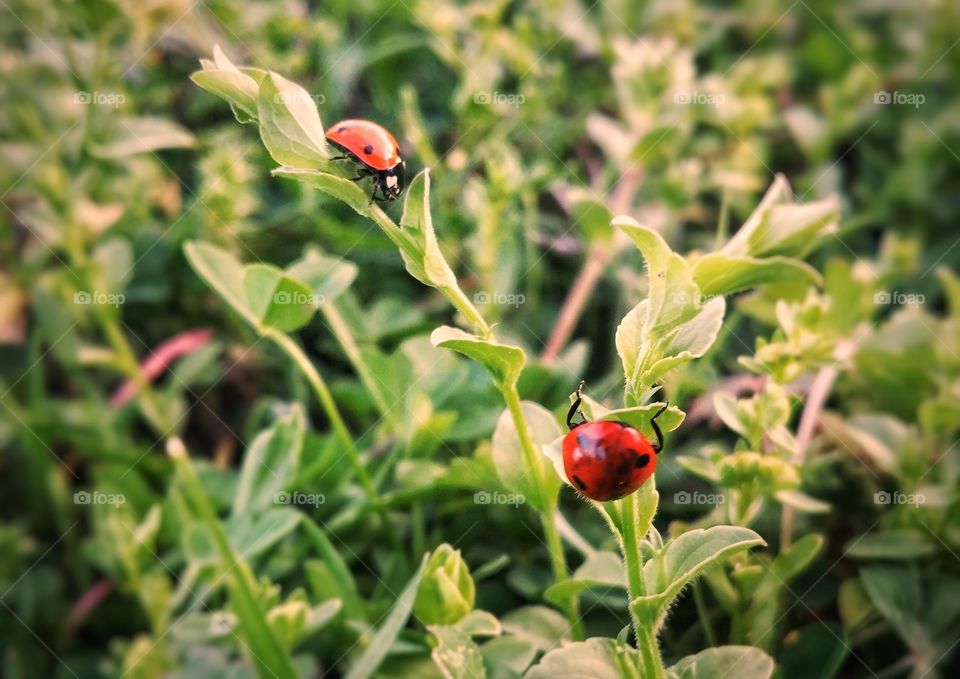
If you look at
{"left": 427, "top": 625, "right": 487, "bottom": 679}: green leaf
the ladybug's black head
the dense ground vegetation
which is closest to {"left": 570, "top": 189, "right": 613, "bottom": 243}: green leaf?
the dense ground vegetation

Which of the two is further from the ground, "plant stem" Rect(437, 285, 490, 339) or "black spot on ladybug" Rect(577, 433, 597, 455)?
"plant stem" Rect(437, 285, 490, 339)

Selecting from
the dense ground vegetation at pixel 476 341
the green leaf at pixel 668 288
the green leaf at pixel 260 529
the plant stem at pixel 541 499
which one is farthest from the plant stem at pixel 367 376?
the green leaf at pixel 668 288

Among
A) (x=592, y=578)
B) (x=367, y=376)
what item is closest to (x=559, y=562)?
(x=592, y=578)

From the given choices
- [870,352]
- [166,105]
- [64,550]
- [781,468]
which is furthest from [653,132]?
[64,550]

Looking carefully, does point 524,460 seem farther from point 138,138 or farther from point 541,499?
point 138,138

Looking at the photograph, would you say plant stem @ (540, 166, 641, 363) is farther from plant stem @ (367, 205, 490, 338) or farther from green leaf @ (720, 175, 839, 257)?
plant stem @ (367, 205, 490, 338)

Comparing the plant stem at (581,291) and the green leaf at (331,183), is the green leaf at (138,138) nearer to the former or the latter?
the plant stem at (581,291)
